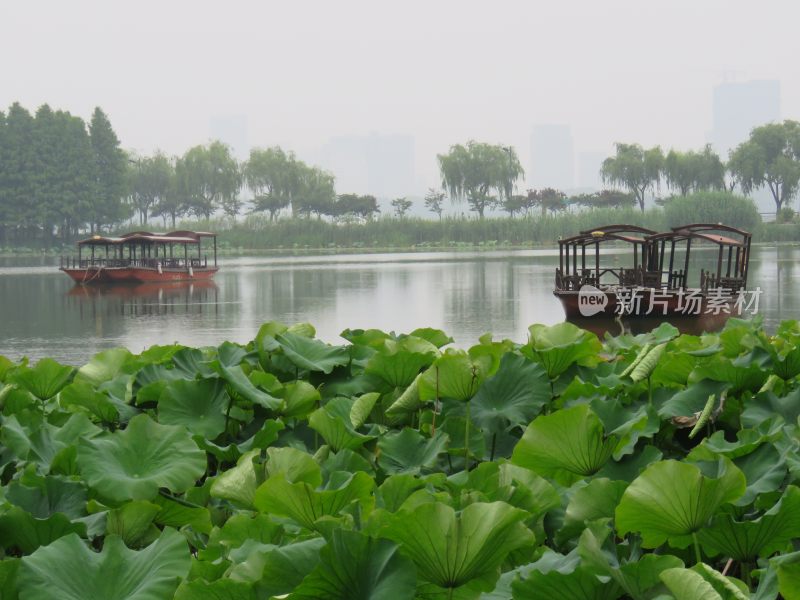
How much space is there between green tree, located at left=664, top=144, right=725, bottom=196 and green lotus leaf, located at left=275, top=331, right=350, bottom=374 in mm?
73488

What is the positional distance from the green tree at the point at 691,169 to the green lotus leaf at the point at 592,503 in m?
74.1

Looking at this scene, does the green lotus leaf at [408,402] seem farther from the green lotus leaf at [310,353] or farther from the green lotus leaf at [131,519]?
the green lotus leaf at [131,519]

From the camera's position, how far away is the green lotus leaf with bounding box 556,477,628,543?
1.04m

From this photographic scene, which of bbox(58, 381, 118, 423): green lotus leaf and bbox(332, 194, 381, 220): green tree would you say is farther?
bbox(332, 194, 381, 220): green tree

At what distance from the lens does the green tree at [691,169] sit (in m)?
72.1

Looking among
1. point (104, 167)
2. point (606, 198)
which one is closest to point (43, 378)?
point (104, 167)

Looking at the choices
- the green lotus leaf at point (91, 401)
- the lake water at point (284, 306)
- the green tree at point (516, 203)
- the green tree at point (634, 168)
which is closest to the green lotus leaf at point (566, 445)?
the green lotus leaf at point (91, 401)

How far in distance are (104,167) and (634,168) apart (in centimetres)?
3768

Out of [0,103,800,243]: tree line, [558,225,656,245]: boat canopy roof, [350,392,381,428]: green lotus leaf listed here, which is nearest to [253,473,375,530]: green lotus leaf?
[350,392,381,428]: green lotus leaf

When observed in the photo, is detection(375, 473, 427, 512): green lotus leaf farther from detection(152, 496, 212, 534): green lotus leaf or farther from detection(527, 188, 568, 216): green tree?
detection(527, 188, 568, 216): green tree

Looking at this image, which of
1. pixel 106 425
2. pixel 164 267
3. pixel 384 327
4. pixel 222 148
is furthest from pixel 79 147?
pixel 106 425

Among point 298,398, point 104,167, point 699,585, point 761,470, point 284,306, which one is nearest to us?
point 699,585

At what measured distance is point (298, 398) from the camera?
1.58 metres

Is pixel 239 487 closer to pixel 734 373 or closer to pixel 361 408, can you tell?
pixel 361 408
